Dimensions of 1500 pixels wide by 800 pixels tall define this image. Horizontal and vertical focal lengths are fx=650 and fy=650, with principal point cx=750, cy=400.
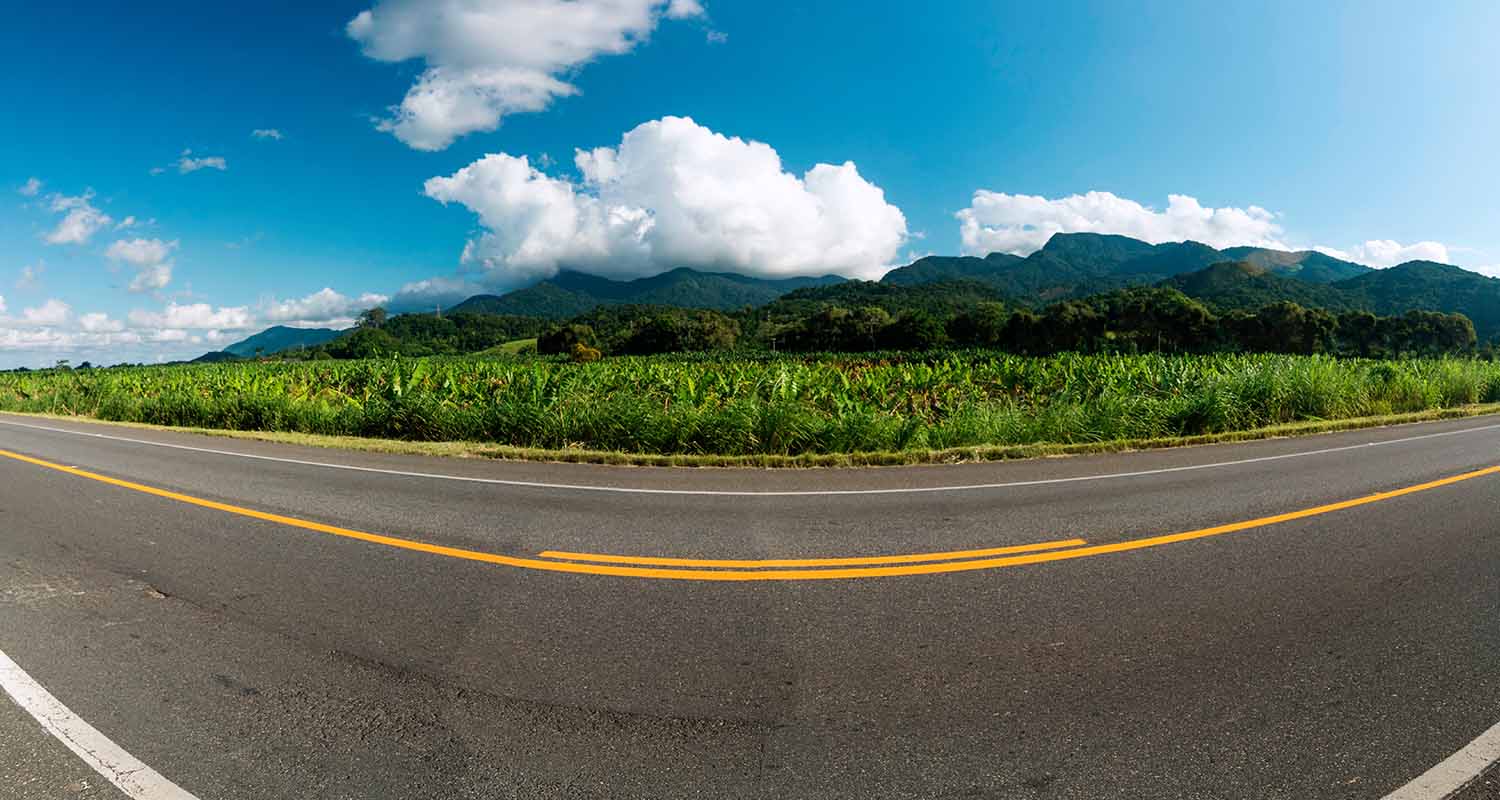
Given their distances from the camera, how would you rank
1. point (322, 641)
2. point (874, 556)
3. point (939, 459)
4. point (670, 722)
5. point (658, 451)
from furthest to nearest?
1. point (658, 451)
2. point (939, 459)
3. point (874, 556)
4. point (322, 641)
5. point (670, 722)

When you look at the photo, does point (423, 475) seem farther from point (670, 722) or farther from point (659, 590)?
point (670, 722)

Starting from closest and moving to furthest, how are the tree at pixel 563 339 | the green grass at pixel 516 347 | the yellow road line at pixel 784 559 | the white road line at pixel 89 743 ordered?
1. the white road line at pixel 89 743
2. the yellow road line at pixel 784 559
3. the tree at pixel 563 339
4. the green grass at pixel 516 347

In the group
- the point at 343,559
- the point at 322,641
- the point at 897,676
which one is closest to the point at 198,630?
the point at 322,641

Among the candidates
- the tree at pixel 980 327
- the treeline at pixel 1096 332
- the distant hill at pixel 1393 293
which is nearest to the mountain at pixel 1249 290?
the distant hill at pixel 1393 293

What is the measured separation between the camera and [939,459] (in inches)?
410

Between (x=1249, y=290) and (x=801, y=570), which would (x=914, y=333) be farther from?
(x=801, y=570)

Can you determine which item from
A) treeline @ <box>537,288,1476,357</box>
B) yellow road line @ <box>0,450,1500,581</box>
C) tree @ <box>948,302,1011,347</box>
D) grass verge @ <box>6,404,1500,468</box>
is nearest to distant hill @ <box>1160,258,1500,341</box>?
treeline @ <box>537,288,1476,357</box>

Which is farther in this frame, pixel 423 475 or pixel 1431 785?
pixel 423 475

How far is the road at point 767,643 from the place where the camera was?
2.69 metres

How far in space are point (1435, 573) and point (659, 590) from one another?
Answer: 225 inches

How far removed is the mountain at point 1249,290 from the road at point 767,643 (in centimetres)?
12265

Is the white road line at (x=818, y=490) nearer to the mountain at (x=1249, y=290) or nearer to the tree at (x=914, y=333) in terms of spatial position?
the tree at (x=914, y=333)

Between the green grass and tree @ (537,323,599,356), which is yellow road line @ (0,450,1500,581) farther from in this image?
the green grass

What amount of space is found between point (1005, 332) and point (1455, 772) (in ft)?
350
